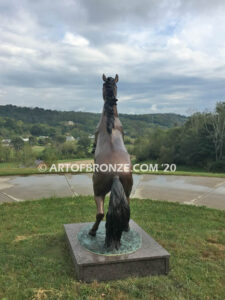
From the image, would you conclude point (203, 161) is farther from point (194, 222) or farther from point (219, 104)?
point (194, 222)

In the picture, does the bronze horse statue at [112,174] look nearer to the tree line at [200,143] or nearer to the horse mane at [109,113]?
the horse mane at [109,113]

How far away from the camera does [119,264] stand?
3.22 meters

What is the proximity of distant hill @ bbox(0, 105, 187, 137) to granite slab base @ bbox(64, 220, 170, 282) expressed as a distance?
200 feet

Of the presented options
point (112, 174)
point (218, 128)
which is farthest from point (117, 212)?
point (218, 128)

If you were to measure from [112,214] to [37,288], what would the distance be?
1.20 meters

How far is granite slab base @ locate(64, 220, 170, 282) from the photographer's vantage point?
125 inches

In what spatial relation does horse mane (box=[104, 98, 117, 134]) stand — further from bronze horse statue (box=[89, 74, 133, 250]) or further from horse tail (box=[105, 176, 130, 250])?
horse tail (box=[105, 176, 130, 250])

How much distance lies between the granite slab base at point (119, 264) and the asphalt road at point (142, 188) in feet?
13.5

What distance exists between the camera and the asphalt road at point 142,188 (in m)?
7.75

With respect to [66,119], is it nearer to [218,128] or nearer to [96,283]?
[218,128]

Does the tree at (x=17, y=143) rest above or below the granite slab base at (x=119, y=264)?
below

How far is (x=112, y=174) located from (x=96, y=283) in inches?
52.3

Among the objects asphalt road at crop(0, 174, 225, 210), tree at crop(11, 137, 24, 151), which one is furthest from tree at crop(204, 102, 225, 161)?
Result: tree at crop(11, 137, 24, 151)

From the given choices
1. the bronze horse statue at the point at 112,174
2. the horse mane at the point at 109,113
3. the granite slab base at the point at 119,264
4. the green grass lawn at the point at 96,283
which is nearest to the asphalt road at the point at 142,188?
the green grass lawn at the point at 96,283
